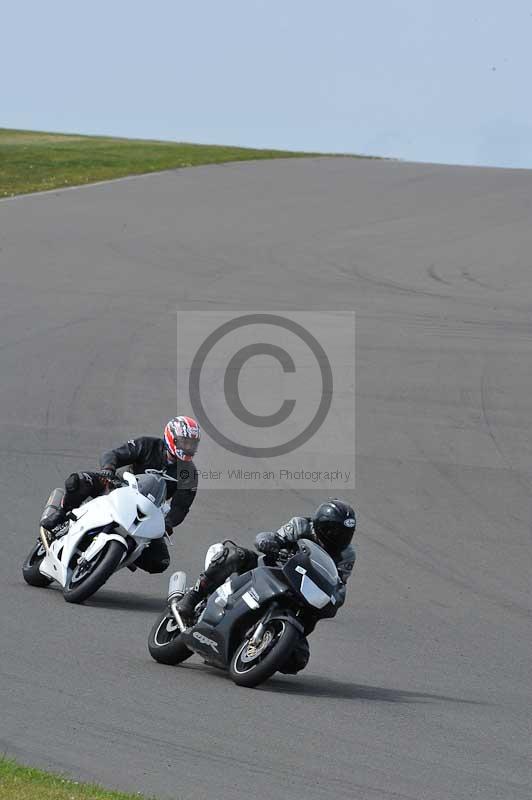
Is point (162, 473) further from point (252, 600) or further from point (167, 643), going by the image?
point (252, 600)

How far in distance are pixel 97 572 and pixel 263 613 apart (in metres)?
2.22

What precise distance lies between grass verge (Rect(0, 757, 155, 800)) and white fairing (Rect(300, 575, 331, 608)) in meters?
2.49

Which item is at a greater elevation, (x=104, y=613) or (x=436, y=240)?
(x=436, y=240)

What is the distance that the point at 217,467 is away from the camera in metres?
15.7

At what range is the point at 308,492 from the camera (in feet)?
48.4

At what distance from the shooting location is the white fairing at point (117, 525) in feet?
33.4

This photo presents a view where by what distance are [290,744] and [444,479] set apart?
841 cm

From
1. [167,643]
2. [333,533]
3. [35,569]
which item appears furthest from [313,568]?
[35,569]

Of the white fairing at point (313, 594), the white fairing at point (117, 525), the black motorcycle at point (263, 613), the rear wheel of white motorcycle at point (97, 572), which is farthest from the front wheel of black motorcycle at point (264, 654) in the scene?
the white fairing at point (117, 525)

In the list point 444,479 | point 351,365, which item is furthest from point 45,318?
point 444,479

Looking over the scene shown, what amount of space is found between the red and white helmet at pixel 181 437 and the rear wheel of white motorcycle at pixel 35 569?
138 centimetres

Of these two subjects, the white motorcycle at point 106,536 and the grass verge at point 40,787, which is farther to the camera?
the white motorcycle at point 106,536

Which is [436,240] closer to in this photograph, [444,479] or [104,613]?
[444,479]

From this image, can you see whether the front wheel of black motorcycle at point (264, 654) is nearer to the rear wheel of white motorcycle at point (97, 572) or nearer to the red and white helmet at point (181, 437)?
the rear wheel of white motorcycle at point (97, 572)
